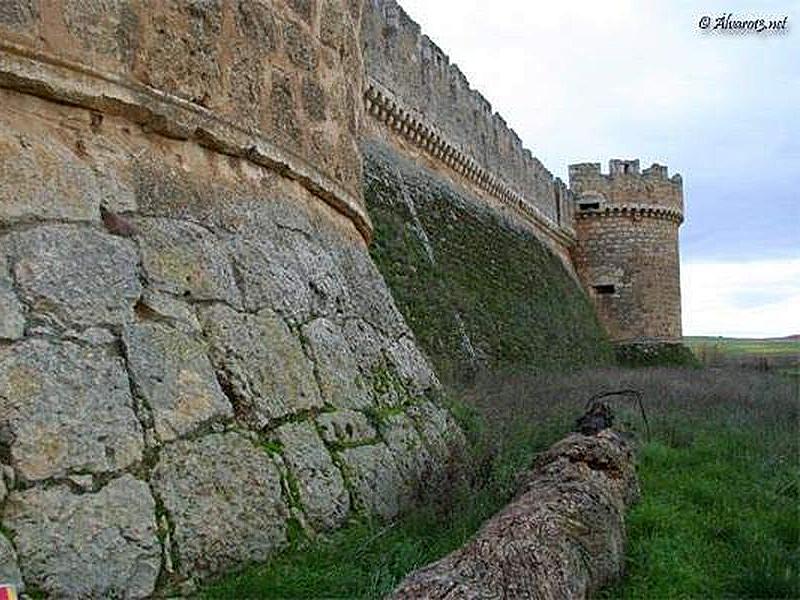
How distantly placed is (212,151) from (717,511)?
3411 mm

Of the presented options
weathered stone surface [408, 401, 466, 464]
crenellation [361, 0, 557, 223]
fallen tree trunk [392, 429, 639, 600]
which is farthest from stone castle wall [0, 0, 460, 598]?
crenellation [361, 0, 557, 223]

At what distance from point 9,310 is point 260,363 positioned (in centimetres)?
95

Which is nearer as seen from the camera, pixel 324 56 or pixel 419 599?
pixel 419 599

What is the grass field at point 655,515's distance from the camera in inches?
110

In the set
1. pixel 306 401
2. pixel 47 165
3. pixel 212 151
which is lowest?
pixel 306 401

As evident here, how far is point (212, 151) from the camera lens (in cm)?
341

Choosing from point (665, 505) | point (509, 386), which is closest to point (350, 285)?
point (665, 505)

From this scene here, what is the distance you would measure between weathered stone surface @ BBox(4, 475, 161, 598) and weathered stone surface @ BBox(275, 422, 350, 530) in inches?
27.1

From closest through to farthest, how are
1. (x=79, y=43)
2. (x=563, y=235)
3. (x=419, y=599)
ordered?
(x=419, y=599) → (x=79, y=43) → (x=563, y=235)

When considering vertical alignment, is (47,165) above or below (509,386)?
above

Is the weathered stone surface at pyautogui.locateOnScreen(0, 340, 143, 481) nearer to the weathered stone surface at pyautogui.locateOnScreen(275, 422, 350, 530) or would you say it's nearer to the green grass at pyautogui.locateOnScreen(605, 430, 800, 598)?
the weathered stone surface at pyautogui.locateOnScreen(275, 422, 350, 530)

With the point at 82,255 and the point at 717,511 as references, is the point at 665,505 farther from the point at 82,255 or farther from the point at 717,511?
the point at 82,255

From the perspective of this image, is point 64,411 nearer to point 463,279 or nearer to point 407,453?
point 407,453

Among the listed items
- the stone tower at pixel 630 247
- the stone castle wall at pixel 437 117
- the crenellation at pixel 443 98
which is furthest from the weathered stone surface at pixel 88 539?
the stone tower at pixel 630 247
